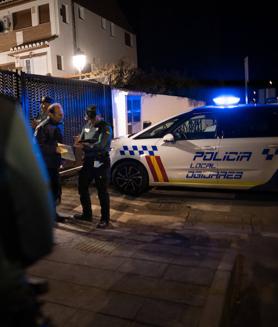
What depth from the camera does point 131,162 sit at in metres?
7.41

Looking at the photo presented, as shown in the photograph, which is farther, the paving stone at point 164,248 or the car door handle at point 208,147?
the car door handle at point 208,147

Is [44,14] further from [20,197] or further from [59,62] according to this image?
[20,197]

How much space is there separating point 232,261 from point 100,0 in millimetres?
26952

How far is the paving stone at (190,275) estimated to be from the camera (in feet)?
11.4

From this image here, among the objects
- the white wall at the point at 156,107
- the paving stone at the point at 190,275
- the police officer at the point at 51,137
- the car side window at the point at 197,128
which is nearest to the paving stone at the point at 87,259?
the paving stone at the point at 190,275

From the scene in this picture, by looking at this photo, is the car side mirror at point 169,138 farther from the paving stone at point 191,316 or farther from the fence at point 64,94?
the paving stone at point 191,316

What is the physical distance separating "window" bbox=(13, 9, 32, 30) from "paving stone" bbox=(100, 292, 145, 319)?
22.5 meters

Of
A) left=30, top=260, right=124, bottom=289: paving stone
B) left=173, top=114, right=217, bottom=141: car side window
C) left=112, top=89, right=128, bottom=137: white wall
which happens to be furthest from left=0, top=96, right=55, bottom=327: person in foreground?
left=112, top=89, right=128, bottom=137: white wall

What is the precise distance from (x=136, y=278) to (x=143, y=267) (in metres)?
0.26

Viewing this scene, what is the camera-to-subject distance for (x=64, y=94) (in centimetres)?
902

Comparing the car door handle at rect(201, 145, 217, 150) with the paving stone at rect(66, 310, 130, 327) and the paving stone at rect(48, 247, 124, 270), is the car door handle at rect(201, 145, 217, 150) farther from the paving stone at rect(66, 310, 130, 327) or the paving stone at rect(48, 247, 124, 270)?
the paving stone at rect(66, 310, 130, 327)

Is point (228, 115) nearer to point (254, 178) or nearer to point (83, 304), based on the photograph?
point (254, 178)

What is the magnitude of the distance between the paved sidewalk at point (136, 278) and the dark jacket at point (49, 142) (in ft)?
3.28

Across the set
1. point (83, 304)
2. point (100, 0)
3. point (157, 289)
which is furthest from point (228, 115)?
point (100, 0)
